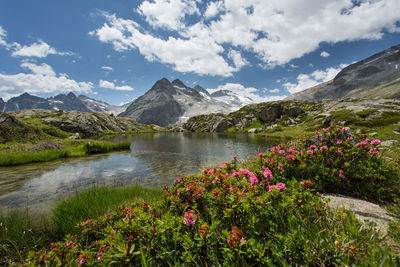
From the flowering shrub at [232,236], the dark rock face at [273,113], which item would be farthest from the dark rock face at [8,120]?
the dark rock face at [273,113]

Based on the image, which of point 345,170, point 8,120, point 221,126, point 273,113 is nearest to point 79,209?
point 345,170

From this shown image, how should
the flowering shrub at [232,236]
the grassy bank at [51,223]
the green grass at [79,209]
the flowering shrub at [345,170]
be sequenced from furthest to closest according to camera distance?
the green grass at [79,209], the flowering shrub at [345,170], the grassy bank at [51,223], the flowering shrub at [232,236]

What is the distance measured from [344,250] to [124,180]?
1539 cm

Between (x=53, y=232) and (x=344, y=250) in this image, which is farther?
(x=53, y=232)

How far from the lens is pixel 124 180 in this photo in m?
14.5

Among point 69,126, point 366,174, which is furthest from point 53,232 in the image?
point 69,126

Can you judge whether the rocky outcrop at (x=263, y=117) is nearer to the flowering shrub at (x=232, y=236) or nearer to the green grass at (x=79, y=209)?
the green grass at (x=79, y=209)

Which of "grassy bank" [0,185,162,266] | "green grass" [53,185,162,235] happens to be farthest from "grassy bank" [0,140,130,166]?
"green grass" [53,185,162,235]

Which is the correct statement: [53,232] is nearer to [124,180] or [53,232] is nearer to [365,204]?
[124,180]

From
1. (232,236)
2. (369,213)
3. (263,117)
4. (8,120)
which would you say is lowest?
(369,213)

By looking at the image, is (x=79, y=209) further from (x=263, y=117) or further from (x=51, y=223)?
(x=263, y=117)

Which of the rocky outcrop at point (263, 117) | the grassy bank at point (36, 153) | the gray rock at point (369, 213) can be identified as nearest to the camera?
→ the gray rock at point (369, 213)

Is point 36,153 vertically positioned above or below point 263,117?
below

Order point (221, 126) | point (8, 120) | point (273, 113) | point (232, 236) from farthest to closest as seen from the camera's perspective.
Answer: point (221, 126)
point (273, 113)
point (8, 120)
point (232, 236)
